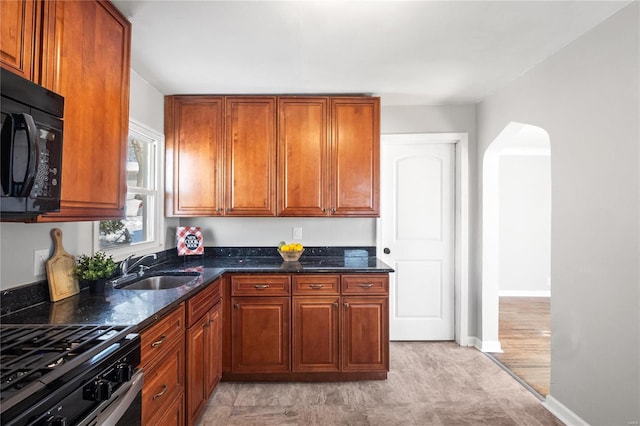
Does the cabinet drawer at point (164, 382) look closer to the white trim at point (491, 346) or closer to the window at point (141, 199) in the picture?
the window at point (141, 199)

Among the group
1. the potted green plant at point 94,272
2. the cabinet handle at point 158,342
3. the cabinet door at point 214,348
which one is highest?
the potted green plant at point 94,272

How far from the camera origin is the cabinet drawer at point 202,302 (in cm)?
221

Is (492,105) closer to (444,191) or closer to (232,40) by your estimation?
(444,191)

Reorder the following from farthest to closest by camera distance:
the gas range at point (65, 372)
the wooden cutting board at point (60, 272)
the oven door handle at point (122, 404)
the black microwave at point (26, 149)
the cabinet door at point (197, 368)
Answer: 1. the cabinet door at point (197, 368)
2. the wooden cutting board at point (60, 272)
3. the oven door handle at point (122, 404)
4. the black microwave at point (26, 149)
5. the gas range at point (65, 372)

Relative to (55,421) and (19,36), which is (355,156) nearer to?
(19,36)

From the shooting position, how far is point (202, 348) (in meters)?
2.43

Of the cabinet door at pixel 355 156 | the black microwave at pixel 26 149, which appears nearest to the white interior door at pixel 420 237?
the cabinet door at pixel 355 156

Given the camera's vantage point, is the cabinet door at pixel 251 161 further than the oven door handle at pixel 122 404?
Yes

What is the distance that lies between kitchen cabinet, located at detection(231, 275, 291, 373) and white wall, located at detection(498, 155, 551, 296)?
14.4 ft

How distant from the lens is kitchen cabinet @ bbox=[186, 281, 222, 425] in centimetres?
220

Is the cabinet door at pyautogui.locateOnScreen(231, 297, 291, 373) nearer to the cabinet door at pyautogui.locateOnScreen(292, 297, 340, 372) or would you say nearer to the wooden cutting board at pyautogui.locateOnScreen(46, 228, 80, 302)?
the cabinet door at pyautogui.locateOnScreen(292, 297, 340, 372)

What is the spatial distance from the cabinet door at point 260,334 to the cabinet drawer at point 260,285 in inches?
1.7

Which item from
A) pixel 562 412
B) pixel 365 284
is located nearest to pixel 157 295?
pixel 365 284

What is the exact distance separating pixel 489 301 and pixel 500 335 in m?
0.76
